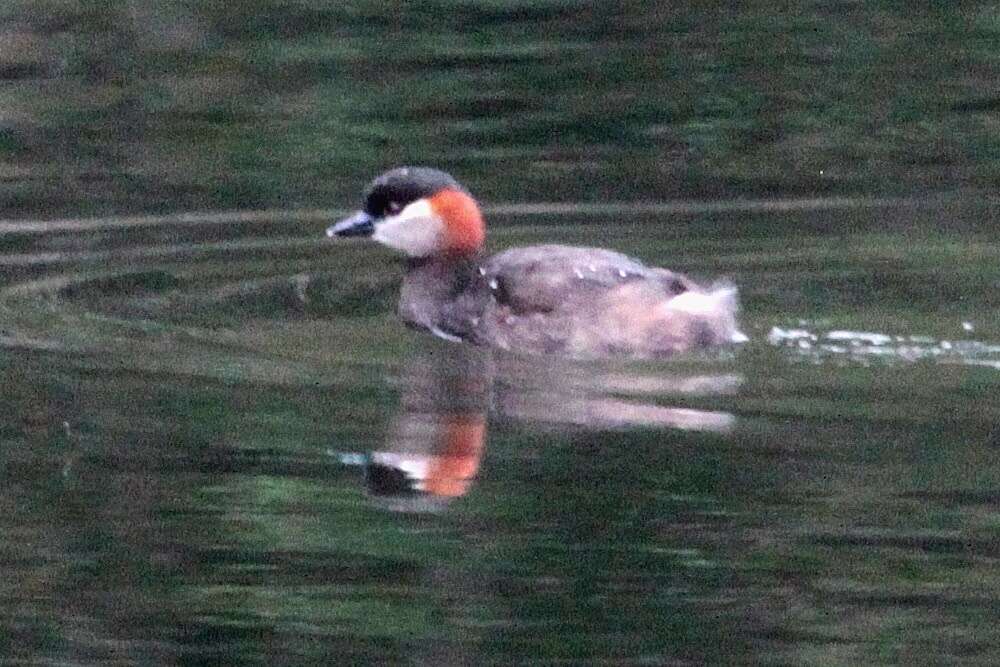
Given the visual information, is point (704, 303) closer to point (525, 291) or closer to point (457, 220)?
point (525, 291)

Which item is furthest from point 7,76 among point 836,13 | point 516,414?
point 516,414

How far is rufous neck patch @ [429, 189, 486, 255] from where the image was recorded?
10.6 m

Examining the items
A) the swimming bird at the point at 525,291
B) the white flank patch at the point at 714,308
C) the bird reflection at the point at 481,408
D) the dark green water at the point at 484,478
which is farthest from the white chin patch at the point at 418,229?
the white flank patch at the point at 714,308

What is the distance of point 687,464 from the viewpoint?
805 centimetres

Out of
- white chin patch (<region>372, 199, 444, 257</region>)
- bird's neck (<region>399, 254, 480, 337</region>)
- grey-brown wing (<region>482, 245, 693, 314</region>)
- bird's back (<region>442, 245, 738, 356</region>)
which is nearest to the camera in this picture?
bird's back (<region>442, 245, 738, 356</region>)

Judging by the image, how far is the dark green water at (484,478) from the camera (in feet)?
22.3

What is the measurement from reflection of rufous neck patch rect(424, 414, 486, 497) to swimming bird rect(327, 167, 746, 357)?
2.95 ft

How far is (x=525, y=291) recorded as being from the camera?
32.0 ft

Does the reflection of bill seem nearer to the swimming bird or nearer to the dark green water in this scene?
the dark green water

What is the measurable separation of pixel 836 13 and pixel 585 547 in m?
9.69

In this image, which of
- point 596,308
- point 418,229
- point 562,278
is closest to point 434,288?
point 418,229

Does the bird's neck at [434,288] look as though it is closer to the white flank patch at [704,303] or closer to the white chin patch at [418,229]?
the white chin patch at [418,229]

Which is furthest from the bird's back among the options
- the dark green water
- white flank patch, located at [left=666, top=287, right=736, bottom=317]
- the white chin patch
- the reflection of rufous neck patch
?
the reflection of rufous neck patch

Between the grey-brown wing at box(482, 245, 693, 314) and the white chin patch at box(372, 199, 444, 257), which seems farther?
the white chin patch at box(372, 199, 444, 257)
